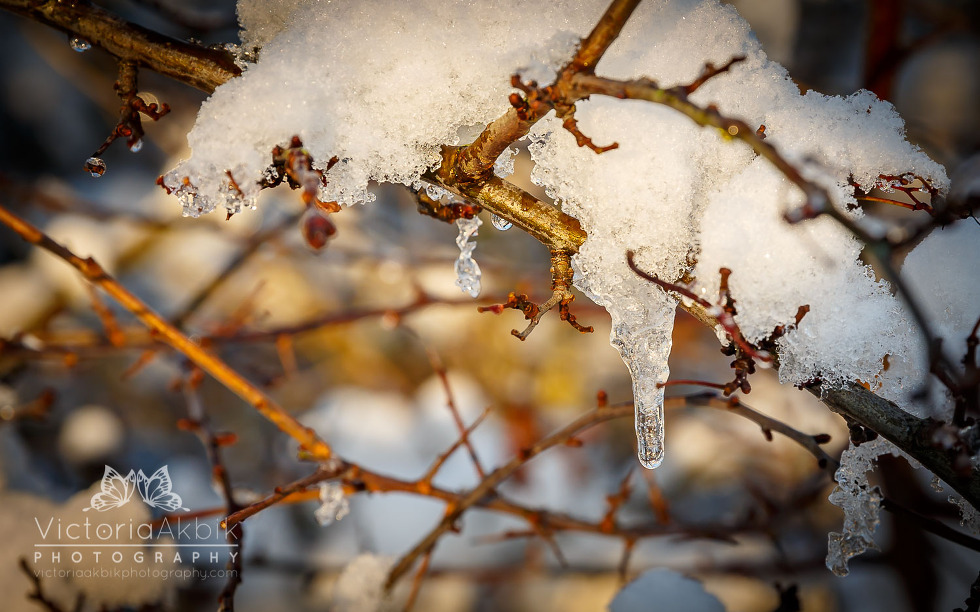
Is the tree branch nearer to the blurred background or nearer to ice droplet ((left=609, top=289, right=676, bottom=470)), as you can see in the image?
ice droplet ((left=609, top=289, right=676, bottom=470))

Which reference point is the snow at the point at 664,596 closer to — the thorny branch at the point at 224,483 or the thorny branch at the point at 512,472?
the thorny branch at the point at 512,472

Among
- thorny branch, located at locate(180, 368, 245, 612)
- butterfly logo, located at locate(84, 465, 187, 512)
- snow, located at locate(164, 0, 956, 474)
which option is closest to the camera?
snow, located at locate(164, 0, 956, 474)

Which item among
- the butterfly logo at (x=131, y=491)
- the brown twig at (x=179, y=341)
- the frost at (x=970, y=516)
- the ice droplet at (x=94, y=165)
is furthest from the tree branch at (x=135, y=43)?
the frost at (x=970, y=516)

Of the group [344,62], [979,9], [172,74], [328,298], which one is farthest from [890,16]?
[328,298]

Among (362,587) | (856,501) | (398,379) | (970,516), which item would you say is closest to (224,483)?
(362,587)

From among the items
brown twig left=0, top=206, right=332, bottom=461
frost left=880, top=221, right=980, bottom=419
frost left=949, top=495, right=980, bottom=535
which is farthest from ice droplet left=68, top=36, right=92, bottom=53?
frost left=949, top=495, right=980, bottom=535

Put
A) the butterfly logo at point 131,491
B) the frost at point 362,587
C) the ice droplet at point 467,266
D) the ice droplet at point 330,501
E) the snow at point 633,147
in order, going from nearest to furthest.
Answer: the snow at point 633,147
the ice droplet at point 467,266
the ice droplet at point 330,501
the frost at point 362,587
the butterfly logo at point 131,491

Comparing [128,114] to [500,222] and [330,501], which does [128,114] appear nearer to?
[500,222]

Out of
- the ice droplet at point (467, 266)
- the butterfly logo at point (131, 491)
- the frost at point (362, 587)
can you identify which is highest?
the butterfly logo at point (131, 491)
